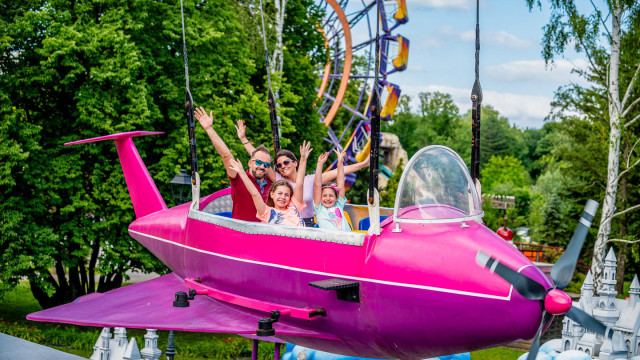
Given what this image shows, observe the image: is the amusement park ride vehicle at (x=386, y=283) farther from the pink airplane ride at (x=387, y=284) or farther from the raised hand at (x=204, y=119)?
the raised hand at (x=204, y=119)

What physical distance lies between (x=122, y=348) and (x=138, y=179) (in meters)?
2.26

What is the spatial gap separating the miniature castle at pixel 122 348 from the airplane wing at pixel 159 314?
55cm

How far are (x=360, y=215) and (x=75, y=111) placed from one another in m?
10.0

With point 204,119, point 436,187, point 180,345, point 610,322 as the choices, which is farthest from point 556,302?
point 180,345

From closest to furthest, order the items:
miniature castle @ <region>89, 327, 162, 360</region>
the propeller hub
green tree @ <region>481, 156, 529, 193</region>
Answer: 1. the propeller hub
2. miniature castle @ <region>89, 327, 162, 360</region>
3. green tree @ <region>481, 156, 529, 193</region>

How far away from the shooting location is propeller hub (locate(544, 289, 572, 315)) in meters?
3.56

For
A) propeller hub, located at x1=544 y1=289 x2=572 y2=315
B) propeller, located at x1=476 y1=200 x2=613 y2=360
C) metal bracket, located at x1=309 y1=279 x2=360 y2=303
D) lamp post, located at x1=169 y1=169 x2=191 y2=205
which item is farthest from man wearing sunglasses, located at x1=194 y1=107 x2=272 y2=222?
lamp post, located at x1=169 y1=169 x2=191 y2=205

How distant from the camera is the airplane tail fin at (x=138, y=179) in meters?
7.78

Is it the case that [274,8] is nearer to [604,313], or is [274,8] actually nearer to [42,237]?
[42,237]

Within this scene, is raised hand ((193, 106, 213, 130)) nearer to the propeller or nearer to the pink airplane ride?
the pink airplane ride

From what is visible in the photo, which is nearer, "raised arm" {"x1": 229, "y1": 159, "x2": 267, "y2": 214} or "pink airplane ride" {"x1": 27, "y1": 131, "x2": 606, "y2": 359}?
"pink airplane ride" {"x1": 27, "y1": 131, "x2": 606, "y2": 359}

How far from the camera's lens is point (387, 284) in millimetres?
4129

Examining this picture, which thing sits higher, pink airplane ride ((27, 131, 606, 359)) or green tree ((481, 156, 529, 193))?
pink airplane ride ((27, 131, 606, 359))

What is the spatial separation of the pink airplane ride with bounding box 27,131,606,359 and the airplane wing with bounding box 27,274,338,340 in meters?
0.02
